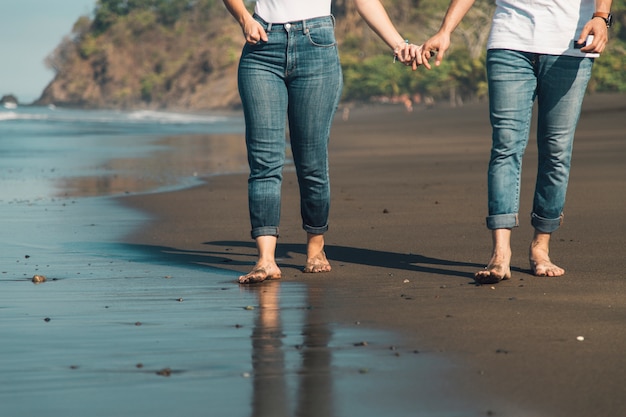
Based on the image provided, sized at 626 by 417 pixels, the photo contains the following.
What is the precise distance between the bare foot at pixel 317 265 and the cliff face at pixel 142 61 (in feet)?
275

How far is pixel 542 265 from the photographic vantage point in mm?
5133

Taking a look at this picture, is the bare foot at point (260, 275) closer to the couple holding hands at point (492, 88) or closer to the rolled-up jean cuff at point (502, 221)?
the couple holding hands at point (492, 88)

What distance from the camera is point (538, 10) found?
5.03 metres

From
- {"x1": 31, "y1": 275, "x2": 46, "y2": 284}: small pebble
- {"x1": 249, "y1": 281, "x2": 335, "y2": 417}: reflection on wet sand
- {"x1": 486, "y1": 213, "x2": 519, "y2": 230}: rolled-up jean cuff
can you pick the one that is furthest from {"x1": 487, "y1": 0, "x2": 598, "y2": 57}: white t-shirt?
{"x1": 31, "y1": 275, "x2": 46, "y2": 284}: small pebble

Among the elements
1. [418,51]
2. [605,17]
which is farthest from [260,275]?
[605,17]

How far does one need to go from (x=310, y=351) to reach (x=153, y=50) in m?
106

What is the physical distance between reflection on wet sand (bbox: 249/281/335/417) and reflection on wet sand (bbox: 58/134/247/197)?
6426 mm

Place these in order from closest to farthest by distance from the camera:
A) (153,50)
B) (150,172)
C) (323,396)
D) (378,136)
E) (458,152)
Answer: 1. (323,396)
2. (150,172)
3. (458,152)
4. (378,136)
5. (153,50)

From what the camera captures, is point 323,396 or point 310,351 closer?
point 323,396

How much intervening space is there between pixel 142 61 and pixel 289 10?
10441 centimetres

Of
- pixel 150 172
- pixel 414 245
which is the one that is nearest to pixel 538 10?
pixel 414 245

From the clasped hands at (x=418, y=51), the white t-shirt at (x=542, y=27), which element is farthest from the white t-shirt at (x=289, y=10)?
the white t-shirt at (x=542, y=27)

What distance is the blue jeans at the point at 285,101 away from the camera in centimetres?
509

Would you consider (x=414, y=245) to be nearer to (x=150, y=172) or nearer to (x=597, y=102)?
(x=150, y=172)
